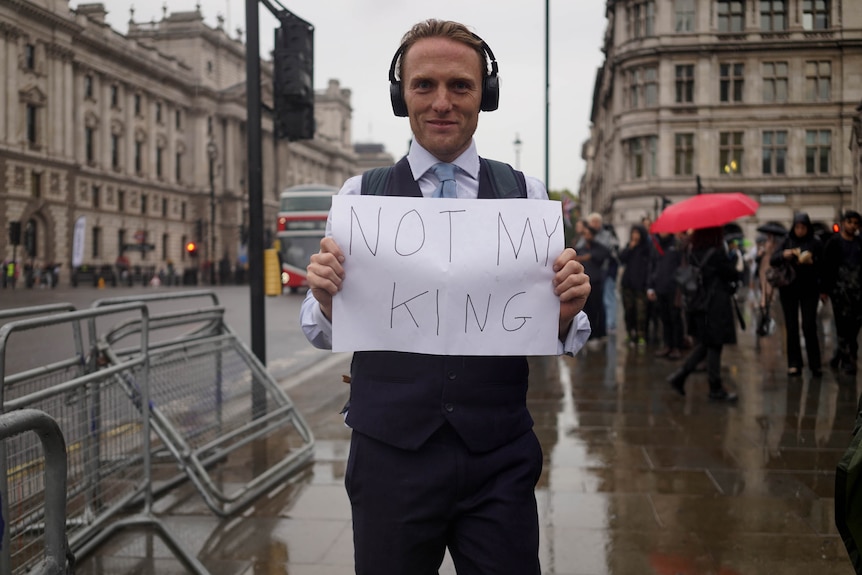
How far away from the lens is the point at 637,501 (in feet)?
15.1

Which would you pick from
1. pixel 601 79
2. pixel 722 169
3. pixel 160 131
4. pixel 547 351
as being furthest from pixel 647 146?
pixel 547 351

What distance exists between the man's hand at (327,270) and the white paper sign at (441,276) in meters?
0.03

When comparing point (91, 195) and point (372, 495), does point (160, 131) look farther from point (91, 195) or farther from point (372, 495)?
point (372, 495)

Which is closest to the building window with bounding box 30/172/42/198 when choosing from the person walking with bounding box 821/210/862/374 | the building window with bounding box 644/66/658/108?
the person walking with bounding box 821/210/862/374

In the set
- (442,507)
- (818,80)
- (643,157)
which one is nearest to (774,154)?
(643,157)

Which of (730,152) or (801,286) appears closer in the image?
(801,286)

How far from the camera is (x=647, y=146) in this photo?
46500 mm

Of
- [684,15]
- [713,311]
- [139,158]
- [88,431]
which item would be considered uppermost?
[684,15]

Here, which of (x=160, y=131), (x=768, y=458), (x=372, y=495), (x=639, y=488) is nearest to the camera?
(x=372, y=495)

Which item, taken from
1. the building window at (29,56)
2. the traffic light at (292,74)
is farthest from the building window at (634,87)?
the traffic light at (292,74)

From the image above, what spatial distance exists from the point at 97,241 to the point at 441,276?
164 feet

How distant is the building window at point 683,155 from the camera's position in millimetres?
43875

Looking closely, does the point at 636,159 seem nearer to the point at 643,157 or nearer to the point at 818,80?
the point at 643,157

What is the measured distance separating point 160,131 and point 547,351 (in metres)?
64.4
